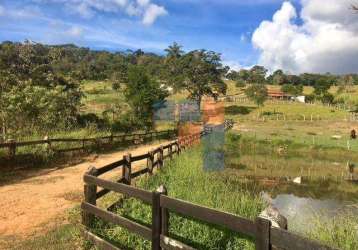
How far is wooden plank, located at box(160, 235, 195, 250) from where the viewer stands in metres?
5.24

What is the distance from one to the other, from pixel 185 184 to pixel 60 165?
9.21m

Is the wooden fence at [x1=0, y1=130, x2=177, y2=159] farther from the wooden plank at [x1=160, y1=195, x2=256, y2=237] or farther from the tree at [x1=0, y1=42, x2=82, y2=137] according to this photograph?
the wooden plank at [x1=160, y1=195, x2=256, y2=237]

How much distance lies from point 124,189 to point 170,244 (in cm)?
147

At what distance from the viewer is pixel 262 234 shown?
4062 mm

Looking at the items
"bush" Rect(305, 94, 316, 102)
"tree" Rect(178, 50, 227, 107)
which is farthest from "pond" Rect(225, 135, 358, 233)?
"bush" Rect(305, 94, 316, 102)

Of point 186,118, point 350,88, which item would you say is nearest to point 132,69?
point 186,118

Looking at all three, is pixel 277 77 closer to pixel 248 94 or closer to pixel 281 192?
pixel 248 94

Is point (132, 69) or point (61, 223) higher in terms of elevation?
point (132, 69)

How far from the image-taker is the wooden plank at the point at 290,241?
3547mm

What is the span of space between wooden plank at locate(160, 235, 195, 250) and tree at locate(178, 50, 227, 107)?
7578 centimetres

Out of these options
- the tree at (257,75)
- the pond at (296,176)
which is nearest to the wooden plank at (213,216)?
the pond at (296,176)

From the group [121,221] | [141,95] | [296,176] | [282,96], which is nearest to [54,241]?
[121,221]

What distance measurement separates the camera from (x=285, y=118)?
75.9 metres

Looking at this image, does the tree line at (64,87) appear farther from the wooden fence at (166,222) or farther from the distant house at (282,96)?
the wooden fence at (166,222)
